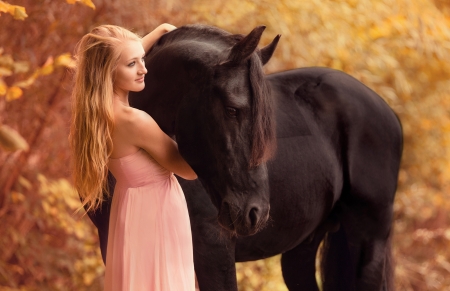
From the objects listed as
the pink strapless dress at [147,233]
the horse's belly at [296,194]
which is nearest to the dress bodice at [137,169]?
the pink strapless dress at [147,233]

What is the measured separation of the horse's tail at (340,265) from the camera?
130 inches

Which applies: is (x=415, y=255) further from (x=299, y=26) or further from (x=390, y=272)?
(x=390, y=272)

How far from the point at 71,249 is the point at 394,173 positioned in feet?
8.64

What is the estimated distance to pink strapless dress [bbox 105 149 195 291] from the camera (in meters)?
2.13

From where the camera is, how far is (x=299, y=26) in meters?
4.88

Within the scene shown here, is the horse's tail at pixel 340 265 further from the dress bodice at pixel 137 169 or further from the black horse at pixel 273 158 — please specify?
the dress bodice at pixel 137 169

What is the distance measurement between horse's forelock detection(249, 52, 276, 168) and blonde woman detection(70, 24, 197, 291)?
276mm

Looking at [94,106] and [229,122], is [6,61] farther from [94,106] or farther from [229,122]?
[229,122]

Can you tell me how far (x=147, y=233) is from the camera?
2135 millimetres

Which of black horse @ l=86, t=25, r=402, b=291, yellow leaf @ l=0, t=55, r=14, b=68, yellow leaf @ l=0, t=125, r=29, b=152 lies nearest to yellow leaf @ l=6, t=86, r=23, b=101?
yellow leaf @ l=0, t=55, r=14, b=68

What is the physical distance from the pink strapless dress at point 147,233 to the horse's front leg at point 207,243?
0.42 meters

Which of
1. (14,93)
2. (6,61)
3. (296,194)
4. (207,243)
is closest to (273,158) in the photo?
(296,194)

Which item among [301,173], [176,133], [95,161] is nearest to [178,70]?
[176,133]

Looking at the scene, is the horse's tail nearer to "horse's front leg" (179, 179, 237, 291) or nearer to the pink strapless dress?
"horse's front leg" (179, 179, 237, 291)
